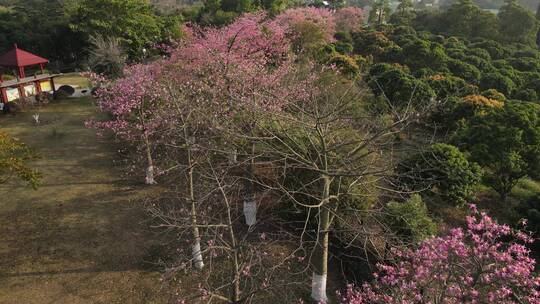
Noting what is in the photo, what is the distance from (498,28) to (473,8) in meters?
2.73

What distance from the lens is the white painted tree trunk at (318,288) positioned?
844 cm

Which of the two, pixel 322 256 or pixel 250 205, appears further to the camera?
pixel 250 205

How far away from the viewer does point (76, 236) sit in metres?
10.8

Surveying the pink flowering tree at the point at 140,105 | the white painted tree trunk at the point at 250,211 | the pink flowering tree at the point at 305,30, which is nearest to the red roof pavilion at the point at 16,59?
the pink flowering tree at the point at 140,105

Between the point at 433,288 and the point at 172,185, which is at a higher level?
the point at 433,288

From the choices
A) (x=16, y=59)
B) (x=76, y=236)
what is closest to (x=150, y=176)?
(x=76, y=236)

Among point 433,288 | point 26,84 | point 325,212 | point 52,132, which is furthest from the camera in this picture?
point 26,84

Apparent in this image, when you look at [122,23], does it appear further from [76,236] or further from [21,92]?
[76,236]

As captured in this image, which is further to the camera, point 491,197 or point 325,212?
point 491,197

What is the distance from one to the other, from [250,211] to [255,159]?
1454 millimetres

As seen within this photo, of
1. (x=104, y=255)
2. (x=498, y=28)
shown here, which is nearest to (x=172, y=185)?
(x=104, y=255)

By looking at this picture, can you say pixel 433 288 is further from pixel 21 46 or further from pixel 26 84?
pixel 21 46

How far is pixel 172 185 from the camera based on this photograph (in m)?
13.4

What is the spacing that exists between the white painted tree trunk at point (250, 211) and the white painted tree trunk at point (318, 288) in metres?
2.84
